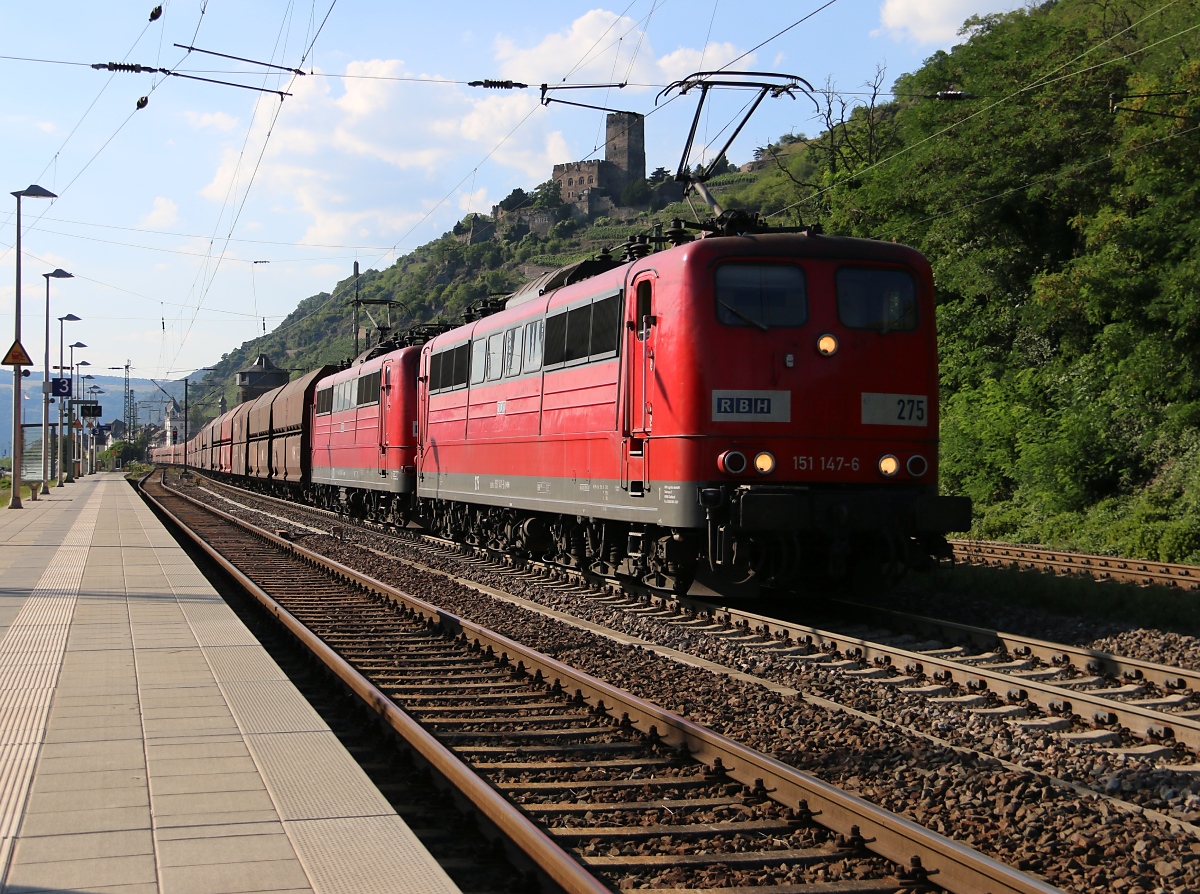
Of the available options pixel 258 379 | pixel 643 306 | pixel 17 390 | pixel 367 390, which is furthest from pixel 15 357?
pixel 258 379

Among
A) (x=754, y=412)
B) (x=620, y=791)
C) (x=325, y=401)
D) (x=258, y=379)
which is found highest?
(x=258, y=379)

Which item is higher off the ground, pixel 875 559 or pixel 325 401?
pixel 325 401

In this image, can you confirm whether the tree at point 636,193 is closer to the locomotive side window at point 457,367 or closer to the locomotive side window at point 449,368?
the locomotive side window at point 449,368

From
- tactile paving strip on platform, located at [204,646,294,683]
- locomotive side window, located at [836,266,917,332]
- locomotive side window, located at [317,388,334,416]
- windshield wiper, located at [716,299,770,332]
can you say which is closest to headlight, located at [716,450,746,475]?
windshield wiper, located at [716,299,770,332]

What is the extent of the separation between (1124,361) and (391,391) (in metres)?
14.4

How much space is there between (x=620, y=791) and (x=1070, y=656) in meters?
4.54

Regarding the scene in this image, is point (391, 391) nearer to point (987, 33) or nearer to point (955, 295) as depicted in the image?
point (955, 295)

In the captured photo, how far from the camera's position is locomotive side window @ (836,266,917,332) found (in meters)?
11.1

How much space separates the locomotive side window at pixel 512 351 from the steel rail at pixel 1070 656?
6473 mm

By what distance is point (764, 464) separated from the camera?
10.6 m

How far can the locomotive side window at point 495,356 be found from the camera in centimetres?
1597

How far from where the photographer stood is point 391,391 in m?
22.8

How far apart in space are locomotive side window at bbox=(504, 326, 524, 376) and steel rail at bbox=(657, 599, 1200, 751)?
5.50 m

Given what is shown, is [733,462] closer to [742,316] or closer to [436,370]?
[742,316]
